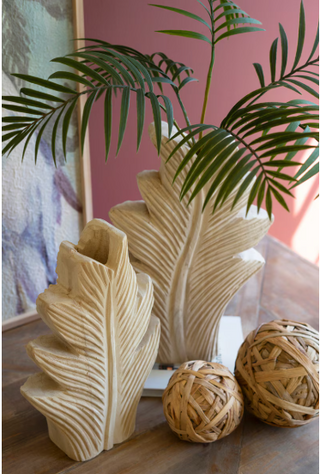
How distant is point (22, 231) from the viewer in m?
1.22

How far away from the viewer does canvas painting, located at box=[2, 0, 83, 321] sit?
3.55 ft

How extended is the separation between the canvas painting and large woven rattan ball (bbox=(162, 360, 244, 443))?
0.55 metres

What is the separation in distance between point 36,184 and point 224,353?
0.60 m

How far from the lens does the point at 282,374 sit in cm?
86

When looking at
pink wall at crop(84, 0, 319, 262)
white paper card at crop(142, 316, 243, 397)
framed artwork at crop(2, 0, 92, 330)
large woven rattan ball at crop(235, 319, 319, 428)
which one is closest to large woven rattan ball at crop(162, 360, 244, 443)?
large woven rattan ball at crop(235, 319, 319, 428)

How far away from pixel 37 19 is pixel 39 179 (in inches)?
14.1

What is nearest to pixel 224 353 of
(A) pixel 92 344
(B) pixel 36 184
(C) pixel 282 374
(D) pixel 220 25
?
(C) pixel 282 374

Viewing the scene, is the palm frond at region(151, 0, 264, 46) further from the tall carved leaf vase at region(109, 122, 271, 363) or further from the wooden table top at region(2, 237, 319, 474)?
the wooden table top at region(2, 237, 319, 474)

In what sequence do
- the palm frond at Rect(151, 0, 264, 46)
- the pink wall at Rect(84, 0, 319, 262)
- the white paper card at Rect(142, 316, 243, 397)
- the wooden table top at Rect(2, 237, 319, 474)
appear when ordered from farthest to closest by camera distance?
the pink wall at Rect(84, 0, 319, 262), the white paper card at Rect(142, 316, 243, 397), the wooden table top at Rect(2, 237, 319, 474), the palm frond at Rect(151, 0, 264, 46)

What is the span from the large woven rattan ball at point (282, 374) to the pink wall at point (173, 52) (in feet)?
2.16

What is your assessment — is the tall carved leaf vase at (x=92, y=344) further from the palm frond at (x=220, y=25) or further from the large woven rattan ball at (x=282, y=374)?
the palm frond at (x=220, y=25)

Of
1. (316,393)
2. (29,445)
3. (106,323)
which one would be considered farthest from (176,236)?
(29,445)

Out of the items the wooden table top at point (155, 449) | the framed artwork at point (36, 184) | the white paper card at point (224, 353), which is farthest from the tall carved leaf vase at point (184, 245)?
the framed artwork at point (36, 184)

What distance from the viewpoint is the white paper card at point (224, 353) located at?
41.7 inches
